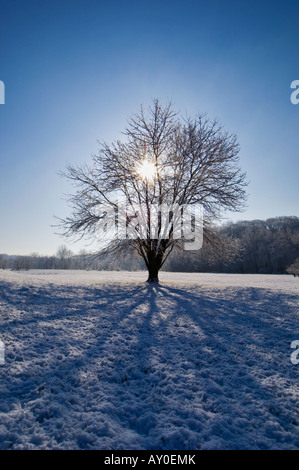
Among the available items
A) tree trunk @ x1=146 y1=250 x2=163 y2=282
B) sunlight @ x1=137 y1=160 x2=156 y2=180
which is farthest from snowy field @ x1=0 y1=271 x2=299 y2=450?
sunlight @ x1=137 y1=160 x2=156 y2=180

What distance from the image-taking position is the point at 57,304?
895 centimetres

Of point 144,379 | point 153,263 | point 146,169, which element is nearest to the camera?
point 144,379

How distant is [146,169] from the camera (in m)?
15.8

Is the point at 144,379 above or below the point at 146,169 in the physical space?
below

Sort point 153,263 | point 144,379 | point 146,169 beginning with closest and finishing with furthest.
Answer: point 144,379 → point 146,169 → point 153,263

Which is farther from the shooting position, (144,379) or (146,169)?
(146,169)

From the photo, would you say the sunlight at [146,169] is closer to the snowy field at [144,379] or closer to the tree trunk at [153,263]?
the tree trunk at [153,263]

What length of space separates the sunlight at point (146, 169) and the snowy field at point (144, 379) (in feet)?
32.8

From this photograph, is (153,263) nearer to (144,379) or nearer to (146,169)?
(146,169)

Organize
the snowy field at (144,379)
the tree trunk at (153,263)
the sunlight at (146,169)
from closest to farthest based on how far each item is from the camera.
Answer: the snowy field at (144,379) < the sunlight at (146,169) < the tree trunk at (153,263)

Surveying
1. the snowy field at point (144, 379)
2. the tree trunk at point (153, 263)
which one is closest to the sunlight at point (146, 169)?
the tree trunk at point (153, 263)

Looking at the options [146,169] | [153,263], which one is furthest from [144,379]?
[146,169]

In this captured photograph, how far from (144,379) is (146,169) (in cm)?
1337

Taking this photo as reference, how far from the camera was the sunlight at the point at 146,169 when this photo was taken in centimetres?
1569
